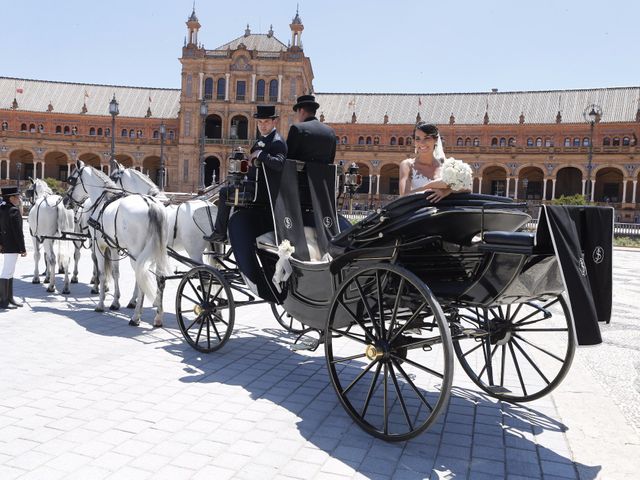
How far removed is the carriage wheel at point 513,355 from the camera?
446 cm

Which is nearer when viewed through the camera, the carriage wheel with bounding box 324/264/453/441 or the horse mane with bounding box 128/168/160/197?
the carriage wheel with bounding box 324/264/453/441

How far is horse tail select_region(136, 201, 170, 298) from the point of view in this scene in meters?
7.48

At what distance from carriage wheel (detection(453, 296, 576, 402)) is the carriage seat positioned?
1.56 m

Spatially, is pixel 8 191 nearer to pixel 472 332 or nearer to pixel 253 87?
pixel 472 332

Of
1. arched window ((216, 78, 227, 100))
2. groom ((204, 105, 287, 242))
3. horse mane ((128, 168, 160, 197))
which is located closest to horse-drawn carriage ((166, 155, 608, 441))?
groom ((204, 105, 287, 242))

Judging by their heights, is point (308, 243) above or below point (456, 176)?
below

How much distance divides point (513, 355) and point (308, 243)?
229 cm

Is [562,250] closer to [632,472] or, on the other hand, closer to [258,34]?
[632,472]

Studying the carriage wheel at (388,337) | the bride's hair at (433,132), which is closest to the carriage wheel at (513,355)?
the carriage wheel at (388,337)

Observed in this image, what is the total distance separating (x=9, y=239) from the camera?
8664 millimetres

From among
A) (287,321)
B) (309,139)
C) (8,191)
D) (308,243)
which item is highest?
Result: (309,139)

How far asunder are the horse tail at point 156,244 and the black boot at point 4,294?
2667 millimetres

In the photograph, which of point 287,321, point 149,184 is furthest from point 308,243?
point 149,184

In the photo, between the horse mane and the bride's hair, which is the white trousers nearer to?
the horse mane
